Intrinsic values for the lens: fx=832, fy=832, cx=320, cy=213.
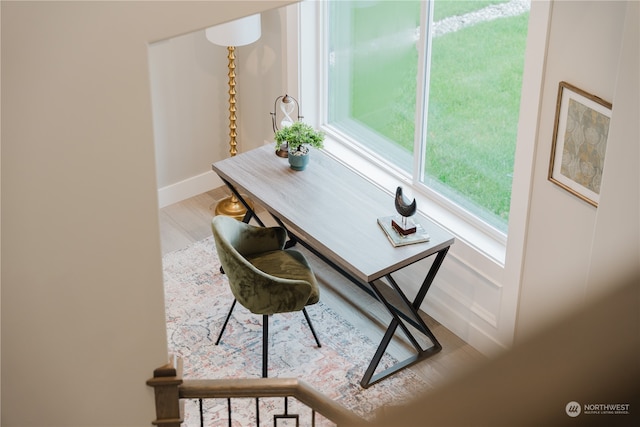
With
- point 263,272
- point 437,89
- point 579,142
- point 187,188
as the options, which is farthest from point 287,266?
point 187,188

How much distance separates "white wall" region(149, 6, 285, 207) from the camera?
5.80 meters

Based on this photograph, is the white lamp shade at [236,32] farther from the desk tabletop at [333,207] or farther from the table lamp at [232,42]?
the desk tabletop at [333,207]

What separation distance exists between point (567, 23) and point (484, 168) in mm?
1348

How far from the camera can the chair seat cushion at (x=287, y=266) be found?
4.55m

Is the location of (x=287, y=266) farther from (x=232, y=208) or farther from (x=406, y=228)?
(x=232, y=208)

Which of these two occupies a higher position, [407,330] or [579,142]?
[579,142]

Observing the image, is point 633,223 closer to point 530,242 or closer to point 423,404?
point 530,242

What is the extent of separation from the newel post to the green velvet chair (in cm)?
132

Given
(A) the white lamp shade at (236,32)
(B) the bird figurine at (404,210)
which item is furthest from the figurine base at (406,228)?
(A) the white lamp shade at (236,32)

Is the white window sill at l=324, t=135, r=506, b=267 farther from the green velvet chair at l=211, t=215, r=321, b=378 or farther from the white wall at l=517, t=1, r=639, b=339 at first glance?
the green velvet chair at l=211, t=215, r=321, b=378

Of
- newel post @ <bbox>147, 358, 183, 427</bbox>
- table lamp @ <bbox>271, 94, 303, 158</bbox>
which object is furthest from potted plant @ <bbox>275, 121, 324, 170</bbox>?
newel post @ <bbox>147, 358, 183, 427</bbox>

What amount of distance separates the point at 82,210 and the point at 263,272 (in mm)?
2106

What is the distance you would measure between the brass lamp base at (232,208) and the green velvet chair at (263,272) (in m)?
1.23

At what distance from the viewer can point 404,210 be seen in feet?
14.5
